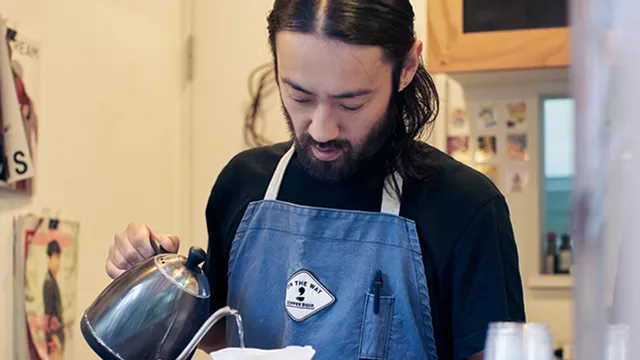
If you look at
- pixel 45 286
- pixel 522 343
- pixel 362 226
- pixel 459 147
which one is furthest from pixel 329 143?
pixel 459 147

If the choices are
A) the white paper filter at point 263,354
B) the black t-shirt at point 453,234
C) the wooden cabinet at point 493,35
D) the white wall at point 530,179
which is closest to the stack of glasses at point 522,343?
the white paper filter at point 263,354

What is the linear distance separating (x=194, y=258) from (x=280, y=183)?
8.8 inches

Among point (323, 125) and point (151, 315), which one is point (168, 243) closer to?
point (151, 315)

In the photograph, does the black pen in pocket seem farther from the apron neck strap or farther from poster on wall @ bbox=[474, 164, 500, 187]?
poster on wall @ bbox=[474, 164, 500, 187]

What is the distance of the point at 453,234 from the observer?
3.65 feet

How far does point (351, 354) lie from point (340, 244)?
163mm

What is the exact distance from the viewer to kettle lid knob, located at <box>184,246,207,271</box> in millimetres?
1078

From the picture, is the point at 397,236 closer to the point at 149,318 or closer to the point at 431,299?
the point at 431,299

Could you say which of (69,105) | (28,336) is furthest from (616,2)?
(69,105)

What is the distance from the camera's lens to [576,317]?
0.87ft

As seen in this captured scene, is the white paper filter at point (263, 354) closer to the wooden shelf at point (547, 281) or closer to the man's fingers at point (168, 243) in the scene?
the man's fingers at point (168, 243)

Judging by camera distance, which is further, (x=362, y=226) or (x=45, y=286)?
(x=45, y=286)

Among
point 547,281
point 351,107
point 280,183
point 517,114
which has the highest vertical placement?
point 517,114

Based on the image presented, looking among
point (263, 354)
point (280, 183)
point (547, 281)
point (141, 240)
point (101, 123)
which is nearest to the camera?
point (263, 354)
